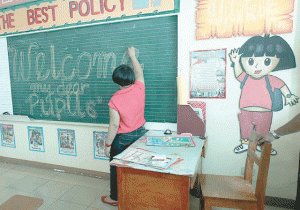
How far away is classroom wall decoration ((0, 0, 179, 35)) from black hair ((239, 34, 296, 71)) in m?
0.88

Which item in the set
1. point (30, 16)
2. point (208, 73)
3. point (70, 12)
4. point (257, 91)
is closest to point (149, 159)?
point (208, 73)

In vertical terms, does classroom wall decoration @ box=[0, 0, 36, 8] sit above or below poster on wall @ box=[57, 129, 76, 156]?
above

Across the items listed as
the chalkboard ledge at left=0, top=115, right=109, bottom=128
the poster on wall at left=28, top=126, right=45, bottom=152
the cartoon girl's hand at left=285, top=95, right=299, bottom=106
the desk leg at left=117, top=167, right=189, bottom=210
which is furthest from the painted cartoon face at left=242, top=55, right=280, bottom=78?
the poster on wall at left=28, top=126, right=45, bottom=152

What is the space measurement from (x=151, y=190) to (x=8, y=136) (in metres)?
3.08

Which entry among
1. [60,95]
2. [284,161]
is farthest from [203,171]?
[60,95]

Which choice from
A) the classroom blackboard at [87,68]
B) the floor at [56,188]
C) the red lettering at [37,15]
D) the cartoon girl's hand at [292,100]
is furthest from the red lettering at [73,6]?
the cartoon girl's hand at [292,100]

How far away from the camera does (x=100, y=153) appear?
2.71 meters

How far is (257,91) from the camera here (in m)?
1.99

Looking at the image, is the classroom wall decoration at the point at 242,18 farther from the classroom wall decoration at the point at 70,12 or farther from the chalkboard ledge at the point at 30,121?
the chalkboard ledge at the point at 30,121

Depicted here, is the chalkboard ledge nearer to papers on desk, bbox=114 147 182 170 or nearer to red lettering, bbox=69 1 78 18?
papers on desk, bbox=114 147 182 170

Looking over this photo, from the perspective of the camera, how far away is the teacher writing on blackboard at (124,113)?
5.89 ft

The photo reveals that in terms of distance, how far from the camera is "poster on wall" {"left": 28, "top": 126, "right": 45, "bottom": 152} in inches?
119

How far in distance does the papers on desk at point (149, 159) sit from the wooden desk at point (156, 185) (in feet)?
0.12

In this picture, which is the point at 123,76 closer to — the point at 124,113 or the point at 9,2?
the point at 124,113
